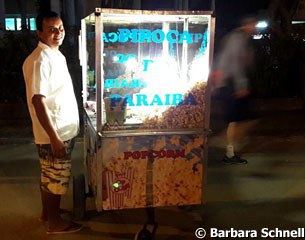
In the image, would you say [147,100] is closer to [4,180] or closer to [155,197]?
[155,197]

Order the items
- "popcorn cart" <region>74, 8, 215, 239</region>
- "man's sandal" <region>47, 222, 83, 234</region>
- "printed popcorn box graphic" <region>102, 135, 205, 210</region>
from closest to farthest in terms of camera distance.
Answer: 1. "popcorn cart" <region>74, 8, 215, 239</region>
2. "printed popcorn box graphic" <region>102, 135, 205, 210</region>
3. "man's sandal" <region>47, 222, 83, 234</region>

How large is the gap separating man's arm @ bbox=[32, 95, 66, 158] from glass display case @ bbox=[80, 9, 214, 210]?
0.29 metres

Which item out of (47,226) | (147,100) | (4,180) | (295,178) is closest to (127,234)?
(47,226)

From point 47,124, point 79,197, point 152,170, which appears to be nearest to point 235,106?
point 152,170

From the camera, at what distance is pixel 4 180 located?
510 cm

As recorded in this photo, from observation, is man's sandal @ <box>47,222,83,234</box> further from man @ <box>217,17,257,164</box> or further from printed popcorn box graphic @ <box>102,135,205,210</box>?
man @ <box>217,17,257,164</box>

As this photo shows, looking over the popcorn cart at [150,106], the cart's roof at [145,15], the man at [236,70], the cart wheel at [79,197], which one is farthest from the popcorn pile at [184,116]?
the man at [236,70]

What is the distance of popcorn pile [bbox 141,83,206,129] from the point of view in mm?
3342

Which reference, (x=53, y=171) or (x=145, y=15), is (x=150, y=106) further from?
(x=53, y=171)

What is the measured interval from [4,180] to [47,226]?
1.56 meters

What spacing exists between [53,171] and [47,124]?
51 centimetres

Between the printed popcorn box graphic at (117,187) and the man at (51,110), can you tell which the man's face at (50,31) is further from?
the printed popcorn box graphic at (117,187)

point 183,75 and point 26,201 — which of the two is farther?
point 26,201

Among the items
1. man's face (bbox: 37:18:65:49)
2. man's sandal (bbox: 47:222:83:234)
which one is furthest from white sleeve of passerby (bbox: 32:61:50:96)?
man's sandal (bbox: 47:222:83:234)
